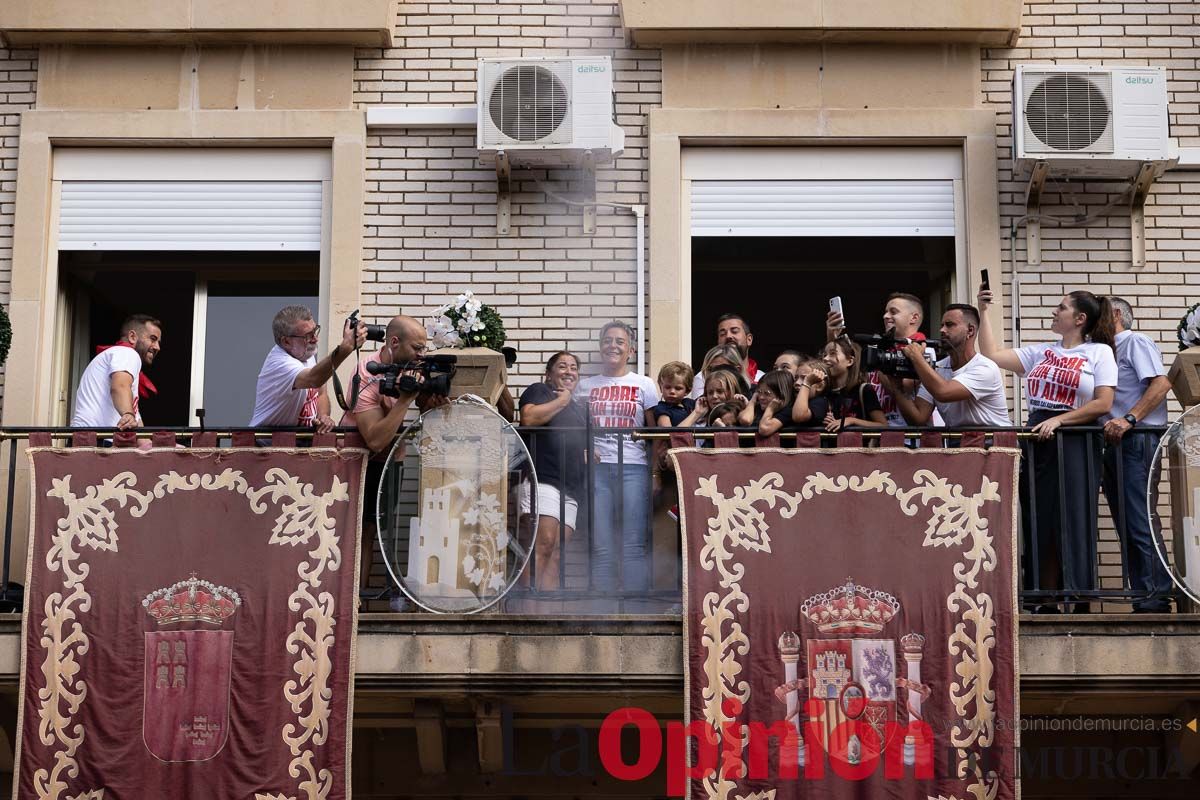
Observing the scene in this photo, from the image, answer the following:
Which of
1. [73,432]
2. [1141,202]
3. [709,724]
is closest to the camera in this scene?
[709,724]

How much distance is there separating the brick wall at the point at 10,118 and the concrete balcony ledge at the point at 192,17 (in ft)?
0.65

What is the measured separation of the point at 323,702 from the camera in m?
9.34

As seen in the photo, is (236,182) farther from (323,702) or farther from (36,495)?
(323,702)

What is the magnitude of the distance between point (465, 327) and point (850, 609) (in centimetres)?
259

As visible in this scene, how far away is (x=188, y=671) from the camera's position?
941 cm

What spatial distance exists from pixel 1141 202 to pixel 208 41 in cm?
586

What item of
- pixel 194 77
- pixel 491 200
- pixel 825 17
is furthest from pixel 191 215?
pixel 825 17

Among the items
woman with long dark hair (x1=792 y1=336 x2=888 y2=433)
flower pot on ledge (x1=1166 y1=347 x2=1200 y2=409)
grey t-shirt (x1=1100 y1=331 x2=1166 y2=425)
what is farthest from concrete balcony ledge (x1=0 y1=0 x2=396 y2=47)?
flower pot on ledge (x1=1166 y1=347 x2=1200 y2=409)

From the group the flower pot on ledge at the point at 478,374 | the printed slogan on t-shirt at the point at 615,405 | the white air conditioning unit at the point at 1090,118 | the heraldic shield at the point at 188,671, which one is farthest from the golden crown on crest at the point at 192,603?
the white air conditioning unit at the point at 1090,118

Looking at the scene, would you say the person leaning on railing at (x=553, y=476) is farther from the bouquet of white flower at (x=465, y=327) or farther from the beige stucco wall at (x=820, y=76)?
the beige stucco wall at (x=820, y=76)

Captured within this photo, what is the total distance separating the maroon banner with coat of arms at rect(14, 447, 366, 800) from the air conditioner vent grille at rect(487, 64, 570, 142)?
2722mm

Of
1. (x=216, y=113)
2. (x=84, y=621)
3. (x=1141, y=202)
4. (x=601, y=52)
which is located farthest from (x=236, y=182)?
(x=1141, y=202)

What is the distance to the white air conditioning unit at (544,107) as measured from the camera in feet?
37.7

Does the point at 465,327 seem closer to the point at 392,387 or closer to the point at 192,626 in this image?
the point at 392,387
